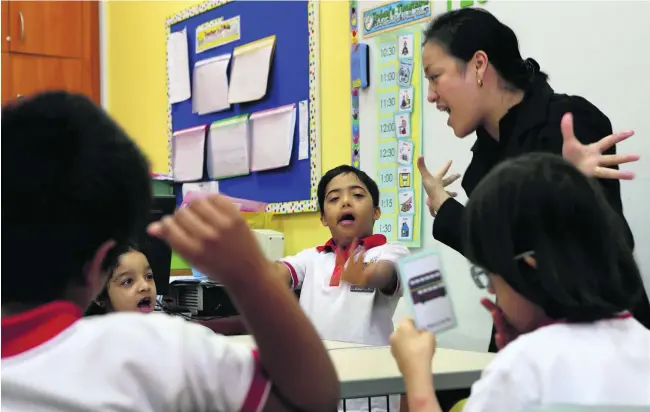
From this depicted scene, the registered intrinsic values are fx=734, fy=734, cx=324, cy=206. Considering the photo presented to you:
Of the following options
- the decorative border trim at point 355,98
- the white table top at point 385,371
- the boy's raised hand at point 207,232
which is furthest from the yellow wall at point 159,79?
the boy's raised hand at point 207,232

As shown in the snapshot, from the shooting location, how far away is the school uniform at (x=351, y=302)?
2176 mm

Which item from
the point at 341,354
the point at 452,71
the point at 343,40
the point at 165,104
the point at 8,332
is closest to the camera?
the point at 8,332

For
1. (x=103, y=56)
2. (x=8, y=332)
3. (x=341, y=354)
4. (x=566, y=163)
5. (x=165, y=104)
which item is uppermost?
(x=103, y=56)

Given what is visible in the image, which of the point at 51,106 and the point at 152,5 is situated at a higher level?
the point at 152,5

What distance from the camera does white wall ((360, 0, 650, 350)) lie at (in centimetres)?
197

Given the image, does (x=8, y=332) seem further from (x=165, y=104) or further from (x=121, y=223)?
(x=165, y=104)

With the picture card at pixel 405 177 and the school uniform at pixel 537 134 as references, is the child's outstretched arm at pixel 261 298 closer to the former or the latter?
the school uniform at pixel 537 134

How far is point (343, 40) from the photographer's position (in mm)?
3029

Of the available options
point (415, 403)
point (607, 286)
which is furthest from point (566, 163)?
point (415, 403)

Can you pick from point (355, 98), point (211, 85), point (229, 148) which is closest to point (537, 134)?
point (355, 98)

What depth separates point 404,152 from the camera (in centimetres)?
272

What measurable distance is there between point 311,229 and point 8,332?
259 cm

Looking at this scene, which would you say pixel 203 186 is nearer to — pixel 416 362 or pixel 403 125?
pixel 403 125

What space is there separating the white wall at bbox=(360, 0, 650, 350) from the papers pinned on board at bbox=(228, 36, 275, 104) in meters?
1.09
